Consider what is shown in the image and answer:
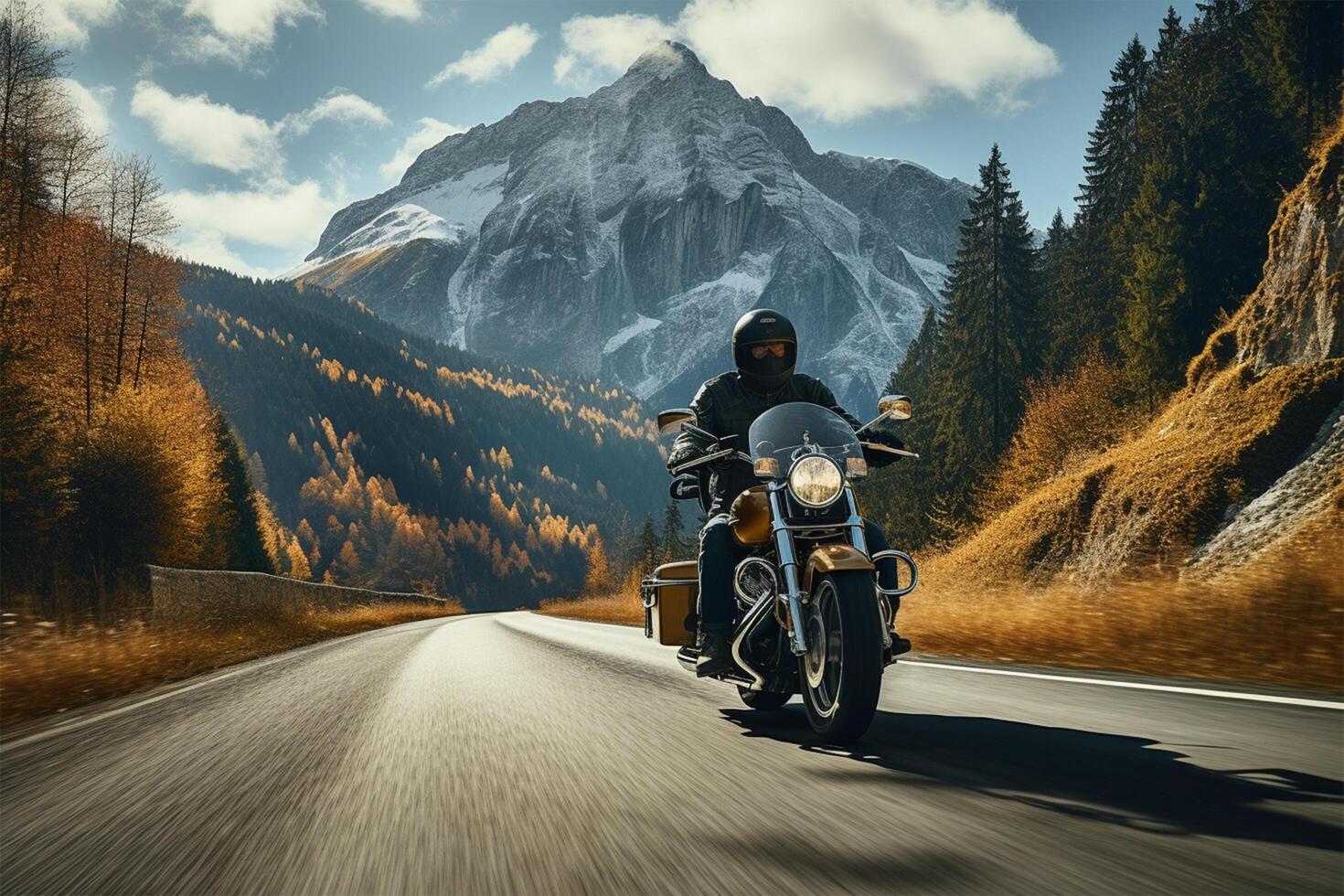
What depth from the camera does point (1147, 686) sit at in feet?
17.5

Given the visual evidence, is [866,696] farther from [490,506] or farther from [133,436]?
[490,506]

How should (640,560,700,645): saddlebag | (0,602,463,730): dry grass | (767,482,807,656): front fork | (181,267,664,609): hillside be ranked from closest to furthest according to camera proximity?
(767,482,807,656): front fork
(640,560,700,645): saddlebag
(0,602,463,730): dry grass
(181,267,664,609): hillside

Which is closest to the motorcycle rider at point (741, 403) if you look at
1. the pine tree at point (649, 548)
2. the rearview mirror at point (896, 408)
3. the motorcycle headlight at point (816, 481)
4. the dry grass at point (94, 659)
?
the rearview mirror at point (896, 408)

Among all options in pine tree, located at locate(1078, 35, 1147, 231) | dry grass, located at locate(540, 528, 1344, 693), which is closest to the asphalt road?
dry grass, located at locate(540, 528, 1344, 693)

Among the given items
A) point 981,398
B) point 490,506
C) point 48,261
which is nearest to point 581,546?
point 490,506

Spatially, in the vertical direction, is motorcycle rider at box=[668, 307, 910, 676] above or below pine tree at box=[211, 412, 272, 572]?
below

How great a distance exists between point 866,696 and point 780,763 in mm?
435

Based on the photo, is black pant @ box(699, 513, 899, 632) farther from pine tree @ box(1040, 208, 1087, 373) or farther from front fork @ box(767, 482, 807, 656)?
pine tree @ box(1040, 208, 1087, 373)

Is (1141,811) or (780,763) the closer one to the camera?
(1141,811)

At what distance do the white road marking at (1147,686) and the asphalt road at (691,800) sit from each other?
0.46 ft

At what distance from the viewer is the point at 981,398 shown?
42.8m

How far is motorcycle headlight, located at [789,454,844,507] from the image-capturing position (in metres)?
4.19

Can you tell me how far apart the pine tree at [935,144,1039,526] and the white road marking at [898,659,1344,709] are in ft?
A: 120

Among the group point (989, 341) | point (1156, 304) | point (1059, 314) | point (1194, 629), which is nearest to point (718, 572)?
point (1194, 629)
